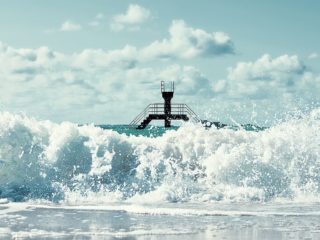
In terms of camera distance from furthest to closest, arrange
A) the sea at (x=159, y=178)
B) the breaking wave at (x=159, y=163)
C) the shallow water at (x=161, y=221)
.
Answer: the breaking wave at (x=159, y=163), the sea at (x=159, y=178), the shallow water at (x=161, y=221)

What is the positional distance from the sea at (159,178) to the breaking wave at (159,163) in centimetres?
3

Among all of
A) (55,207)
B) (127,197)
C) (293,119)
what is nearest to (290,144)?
(293,119)

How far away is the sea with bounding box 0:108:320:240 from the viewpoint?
11.4 meters

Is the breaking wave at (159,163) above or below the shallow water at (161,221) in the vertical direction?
above

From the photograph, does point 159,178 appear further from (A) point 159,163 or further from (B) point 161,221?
(B) point 161,221

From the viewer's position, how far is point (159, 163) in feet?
54.1

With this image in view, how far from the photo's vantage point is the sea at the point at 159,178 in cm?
1139

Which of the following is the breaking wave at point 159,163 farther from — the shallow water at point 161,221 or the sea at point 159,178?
the shallow water at point 161,221

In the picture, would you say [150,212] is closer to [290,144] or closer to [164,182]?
[164,182]

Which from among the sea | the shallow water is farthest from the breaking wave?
the shallow water

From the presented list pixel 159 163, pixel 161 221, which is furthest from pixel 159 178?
pixel 161 221

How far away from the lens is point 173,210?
491 inches

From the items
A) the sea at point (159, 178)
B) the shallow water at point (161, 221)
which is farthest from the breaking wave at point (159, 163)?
the shallow water at point (161, 221)

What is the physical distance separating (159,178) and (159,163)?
0.80 m
